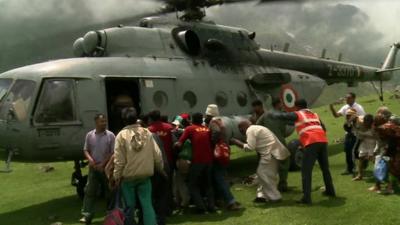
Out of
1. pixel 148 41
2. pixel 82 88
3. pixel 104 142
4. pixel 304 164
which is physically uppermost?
pixel 148 41

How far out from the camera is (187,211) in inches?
314

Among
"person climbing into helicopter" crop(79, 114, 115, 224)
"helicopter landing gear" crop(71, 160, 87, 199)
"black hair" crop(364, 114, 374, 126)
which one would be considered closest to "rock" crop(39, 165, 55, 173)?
"helicopter landing gear" crop(71, 160, 87, 199)

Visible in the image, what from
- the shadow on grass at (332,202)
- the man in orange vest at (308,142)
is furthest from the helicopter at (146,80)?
the shadow on grass at (332,202)

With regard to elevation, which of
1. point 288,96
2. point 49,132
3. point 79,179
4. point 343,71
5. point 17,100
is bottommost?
point 79,179

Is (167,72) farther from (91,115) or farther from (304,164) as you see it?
(304,164)

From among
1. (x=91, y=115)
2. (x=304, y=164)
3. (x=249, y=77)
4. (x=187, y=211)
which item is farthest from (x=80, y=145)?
(x=249, y=77)

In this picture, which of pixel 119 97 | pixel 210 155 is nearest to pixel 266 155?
pixel 210 155

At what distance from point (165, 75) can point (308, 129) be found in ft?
12.0

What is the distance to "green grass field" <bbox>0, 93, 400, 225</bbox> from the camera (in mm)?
6945

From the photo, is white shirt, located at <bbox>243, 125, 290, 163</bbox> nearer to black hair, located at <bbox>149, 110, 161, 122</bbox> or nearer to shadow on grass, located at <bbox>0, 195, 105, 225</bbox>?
black hair, located at <bbox>149, 110, 161, 122</bbox>

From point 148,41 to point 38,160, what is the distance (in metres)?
3.74

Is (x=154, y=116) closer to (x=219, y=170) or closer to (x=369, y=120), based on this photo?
(x=219, y=170)

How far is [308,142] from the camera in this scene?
7848 millimetres

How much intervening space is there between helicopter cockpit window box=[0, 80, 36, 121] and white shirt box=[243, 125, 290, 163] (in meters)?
3.97
